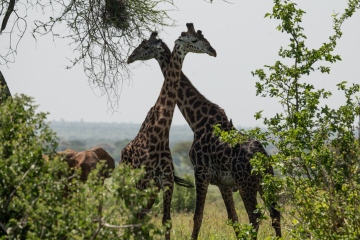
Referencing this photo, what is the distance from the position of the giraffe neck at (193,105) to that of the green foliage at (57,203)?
4894 millimetres

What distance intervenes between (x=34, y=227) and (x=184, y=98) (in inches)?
217

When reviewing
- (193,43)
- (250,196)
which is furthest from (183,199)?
(193,43)

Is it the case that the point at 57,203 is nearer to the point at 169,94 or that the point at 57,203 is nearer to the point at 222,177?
the point at 169,94

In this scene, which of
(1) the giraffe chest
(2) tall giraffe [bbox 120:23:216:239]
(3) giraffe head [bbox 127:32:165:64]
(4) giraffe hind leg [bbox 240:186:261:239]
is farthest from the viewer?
(3) giraffe head [bbox 127:32:165:64]

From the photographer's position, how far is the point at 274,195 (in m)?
7.73

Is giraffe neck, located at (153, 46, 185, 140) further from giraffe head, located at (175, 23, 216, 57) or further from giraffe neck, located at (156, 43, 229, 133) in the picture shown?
giraffe neck, located at (156, 43, 229, 133)

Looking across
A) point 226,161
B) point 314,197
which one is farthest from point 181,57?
point 314,197

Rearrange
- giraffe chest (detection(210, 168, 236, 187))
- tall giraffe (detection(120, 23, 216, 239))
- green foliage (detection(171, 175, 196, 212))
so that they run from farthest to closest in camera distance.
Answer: green foliage (detection(171, 175, 196, 212)) < giraffe chest (detection(210, 168, 236, 187)) < tall giraffe (detection(120, 23, 216, 239))

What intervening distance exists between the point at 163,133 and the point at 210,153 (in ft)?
2.76

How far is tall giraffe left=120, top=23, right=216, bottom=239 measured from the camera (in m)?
9.41

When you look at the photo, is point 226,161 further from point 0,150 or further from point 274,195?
point 0,150

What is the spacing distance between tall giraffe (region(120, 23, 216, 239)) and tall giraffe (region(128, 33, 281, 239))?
0.39 m

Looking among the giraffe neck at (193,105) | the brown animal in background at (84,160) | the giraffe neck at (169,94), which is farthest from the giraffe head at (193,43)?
the brown animal in background at (84,160)

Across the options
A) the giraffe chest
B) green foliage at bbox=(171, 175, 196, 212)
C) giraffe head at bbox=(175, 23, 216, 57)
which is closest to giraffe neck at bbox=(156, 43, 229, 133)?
giraffe head at bbox=(175, 23, 216, 57)
